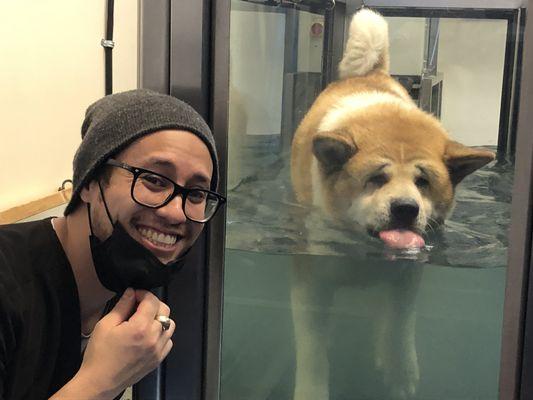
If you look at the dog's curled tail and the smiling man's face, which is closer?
the smiling man's face

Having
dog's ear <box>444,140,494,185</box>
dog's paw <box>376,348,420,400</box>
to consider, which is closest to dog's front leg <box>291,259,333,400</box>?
dog's paw <box>376,348,420,400</box>

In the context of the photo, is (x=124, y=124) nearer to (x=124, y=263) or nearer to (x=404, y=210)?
(x=124, y=263)

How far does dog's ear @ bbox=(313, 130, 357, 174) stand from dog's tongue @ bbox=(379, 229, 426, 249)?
0.42 feet

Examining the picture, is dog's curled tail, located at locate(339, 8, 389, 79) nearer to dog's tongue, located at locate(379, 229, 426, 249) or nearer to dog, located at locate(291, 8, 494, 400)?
dog, located at locate(291, 8, 494, 400)

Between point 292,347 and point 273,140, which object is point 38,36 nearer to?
point 273,140

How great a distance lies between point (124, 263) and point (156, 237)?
0.05 m

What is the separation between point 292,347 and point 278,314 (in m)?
0.07

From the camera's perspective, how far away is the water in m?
0.95

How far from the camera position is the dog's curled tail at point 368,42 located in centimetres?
94

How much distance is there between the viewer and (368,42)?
3.09 ft

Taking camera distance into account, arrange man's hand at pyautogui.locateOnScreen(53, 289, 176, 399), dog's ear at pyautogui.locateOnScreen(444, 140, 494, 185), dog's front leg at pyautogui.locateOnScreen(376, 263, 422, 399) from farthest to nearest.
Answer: dog's front leg at pyautogui.locateOnScreen(376, 263, 422, 399)
dog's ear at pyautogui.locateOnScreen(444, 140, 494, 185)
man's hand at pyautogui.locateOnScreen(53, 289, 176, 399)

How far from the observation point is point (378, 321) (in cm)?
107

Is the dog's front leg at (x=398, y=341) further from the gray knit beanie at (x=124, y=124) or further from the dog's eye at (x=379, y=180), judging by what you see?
the gray knit beanie at (x=124, y=124)

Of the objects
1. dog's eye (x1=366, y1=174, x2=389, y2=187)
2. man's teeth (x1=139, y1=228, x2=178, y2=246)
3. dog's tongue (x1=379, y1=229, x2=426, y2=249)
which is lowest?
dog's tongue (x1=379, y1=229, x2=426, y2=249)
